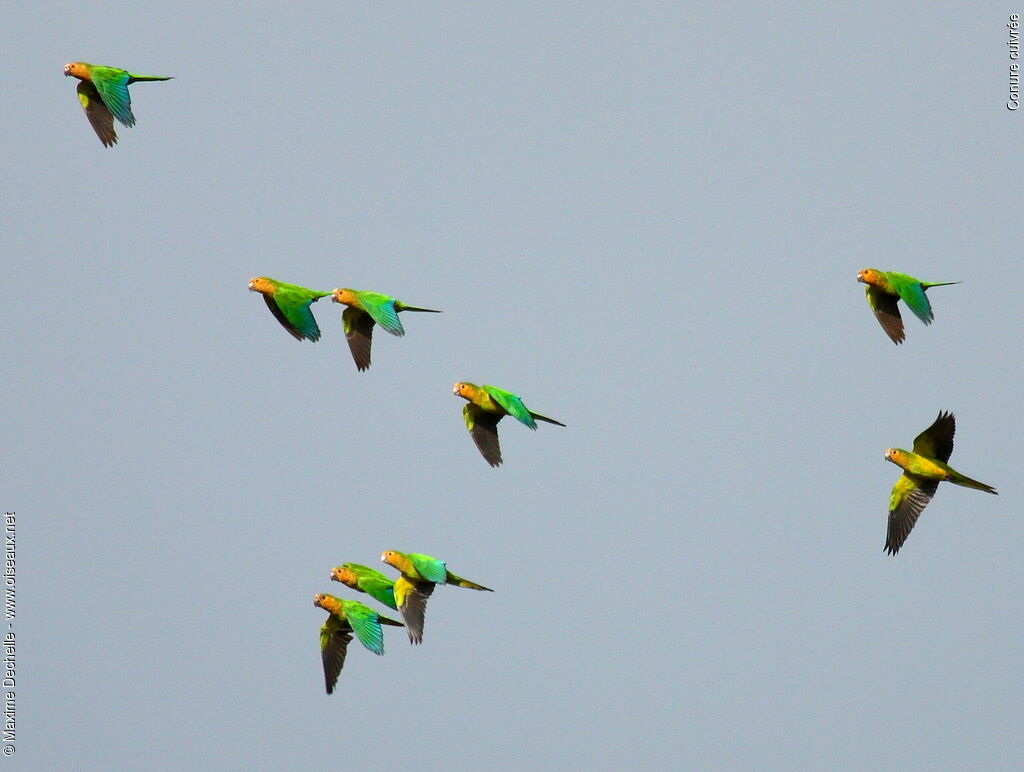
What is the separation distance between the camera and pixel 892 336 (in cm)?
4041

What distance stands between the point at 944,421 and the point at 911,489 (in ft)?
5.67

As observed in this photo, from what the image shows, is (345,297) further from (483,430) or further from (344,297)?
(483,430)

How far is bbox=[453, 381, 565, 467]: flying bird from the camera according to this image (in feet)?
131

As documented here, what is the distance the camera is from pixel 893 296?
4028 cm

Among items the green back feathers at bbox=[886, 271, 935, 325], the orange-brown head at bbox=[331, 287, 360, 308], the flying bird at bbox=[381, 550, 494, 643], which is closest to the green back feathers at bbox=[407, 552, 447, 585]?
the flying bird at bbox=[381, 550, 494, 643]

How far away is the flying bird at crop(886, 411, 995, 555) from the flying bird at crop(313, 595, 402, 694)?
11.2 metres

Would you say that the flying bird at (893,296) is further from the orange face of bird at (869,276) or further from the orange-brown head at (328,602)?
the orange-brown head at (328,602)

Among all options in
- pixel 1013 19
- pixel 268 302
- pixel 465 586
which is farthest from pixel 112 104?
pixel 1013 19

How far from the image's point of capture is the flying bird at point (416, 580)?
38.2 metres

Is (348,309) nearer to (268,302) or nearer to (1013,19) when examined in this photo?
(268,302)

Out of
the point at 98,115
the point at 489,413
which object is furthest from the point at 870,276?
the point at 98,115

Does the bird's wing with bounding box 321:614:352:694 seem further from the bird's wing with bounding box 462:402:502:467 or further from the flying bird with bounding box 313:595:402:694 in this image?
the bird's wing with bounding box 462:402:502:467

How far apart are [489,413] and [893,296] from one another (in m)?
9.53

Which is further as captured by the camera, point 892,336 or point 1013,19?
point 1013,19
